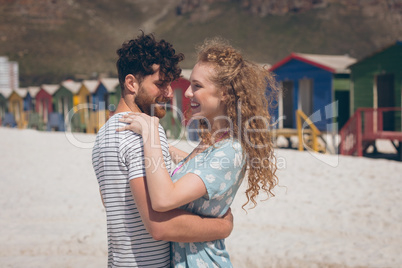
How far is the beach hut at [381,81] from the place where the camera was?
12812 millimetres

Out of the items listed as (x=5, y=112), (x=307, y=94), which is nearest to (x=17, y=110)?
(x=5, y=112)

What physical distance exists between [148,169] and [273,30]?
89521mm

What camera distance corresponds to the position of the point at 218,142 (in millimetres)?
2018

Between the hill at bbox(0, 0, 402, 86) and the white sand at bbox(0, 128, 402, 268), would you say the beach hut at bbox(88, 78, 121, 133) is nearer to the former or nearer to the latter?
the white sand at bbox(0, 128, 402, 268)

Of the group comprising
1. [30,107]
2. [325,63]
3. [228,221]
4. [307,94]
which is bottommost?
[228,221]

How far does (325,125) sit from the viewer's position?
15.0m

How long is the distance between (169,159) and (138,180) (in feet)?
0.82

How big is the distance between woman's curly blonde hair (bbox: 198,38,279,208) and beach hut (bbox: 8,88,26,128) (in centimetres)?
2609

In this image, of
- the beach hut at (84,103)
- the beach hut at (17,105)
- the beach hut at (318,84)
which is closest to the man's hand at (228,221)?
the beach hut at (318,84)

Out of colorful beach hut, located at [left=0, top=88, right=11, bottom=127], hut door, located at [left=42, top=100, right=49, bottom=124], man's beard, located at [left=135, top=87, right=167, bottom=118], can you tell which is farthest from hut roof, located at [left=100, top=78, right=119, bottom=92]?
man's beard, located at [left=135, top=87, right=167, bottom=118]

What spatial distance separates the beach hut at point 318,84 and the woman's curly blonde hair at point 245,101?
41.5ft

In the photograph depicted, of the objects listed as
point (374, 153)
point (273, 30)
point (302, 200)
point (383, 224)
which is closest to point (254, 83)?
point (383, 224)

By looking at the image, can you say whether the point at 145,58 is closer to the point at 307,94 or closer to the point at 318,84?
the point at 318,84

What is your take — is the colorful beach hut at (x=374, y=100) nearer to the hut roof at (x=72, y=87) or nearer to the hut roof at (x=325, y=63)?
the hut roof at (x=325, y=63)
